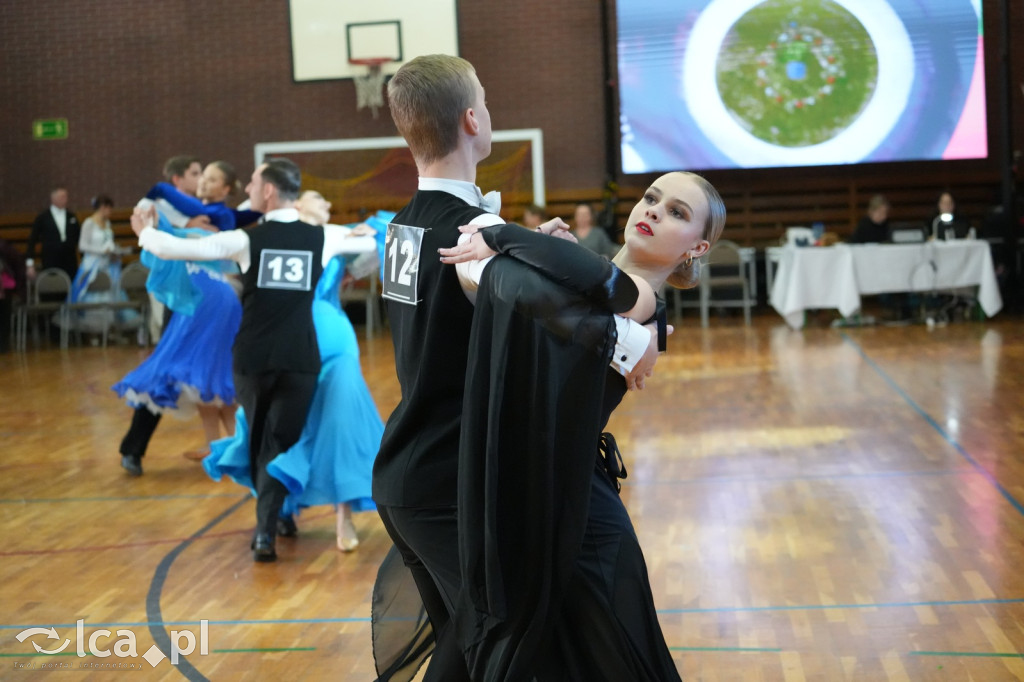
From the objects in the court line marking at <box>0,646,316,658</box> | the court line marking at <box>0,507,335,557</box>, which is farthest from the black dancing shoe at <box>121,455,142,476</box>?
the court line marking at <box>0,646,316,658</box>

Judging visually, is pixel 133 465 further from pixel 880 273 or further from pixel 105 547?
pixel 880 273

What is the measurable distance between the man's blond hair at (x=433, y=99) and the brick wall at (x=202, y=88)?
11.6 metres

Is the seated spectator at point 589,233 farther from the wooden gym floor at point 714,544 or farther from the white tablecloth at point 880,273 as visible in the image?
the wooden gym floor at point 714,544

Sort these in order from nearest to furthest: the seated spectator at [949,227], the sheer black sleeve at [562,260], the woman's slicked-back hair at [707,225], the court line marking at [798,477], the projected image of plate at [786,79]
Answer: the sheer black sleeve at [562,260], the woman's slicked-back hair at [707,225], the court line marking at [798,477], the seated spectator at [949,227], the projected image of plate at [786,79]

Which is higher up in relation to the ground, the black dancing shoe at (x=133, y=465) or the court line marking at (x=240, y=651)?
the black dancing shoe at (x=133, y=465)

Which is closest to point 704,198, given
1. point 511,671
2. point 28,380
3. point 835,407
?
point 511,671

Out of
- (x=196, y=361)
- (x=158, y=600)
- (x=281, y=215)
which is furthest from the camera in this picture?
(x=196, y=361)

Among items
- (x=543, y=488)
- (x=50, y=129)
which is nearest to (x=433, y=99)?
(x=543, y=488)

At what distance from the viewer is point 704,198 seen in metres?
1.90

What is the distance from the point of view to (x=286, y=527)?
4289 millimetres

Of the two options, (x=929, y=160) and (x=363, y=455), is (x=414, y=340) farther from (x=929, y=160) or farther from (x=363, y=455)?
(x=929, y=160)

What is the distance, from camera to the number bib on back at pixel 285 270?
3.88 meters

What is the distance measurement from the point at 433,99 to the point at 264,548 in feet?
8.51

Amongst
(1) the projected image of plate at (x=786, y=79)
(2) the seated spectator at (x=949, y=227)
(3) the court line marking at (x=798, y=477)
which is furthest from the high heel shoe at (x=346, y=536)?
(1) the projected image of plate at (x=786, y=79)
